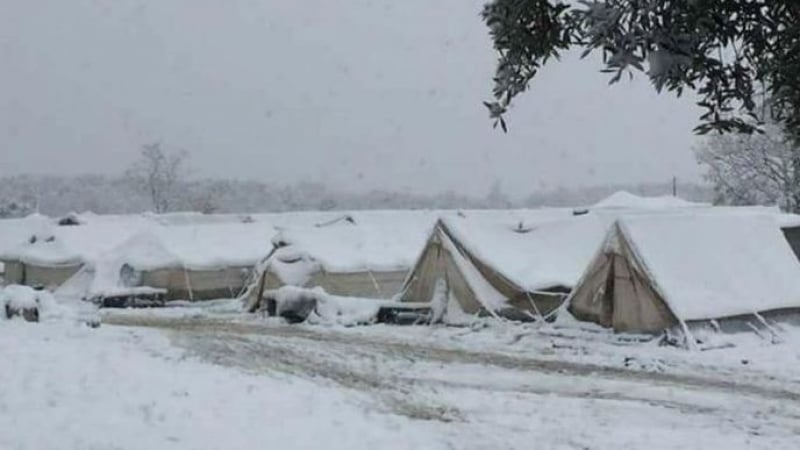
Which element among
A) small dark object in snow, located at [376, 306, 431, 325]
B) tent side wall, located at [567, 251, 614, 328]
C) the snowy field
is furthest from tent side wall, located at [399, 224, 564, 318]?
the snowy field

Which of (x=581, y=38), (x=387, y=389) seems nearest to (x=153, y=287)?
(x=387, y=389)

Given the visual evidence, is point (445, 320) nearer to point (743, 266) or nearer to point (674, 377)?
point (743, 266)

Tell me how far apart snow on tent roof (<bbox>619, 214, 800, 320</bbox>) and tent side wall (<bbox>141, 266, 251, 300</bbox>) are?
19.2 meters

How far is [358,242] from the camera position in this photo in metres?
32.9

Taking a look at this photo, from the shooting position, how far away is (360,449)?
9539mm

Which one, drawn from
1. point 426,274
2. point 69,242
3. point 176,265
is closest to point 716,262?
point 426,274

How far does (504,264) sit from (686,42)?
840 inches

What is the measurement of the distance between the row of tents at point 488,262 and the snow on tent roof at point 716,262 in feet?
0.11

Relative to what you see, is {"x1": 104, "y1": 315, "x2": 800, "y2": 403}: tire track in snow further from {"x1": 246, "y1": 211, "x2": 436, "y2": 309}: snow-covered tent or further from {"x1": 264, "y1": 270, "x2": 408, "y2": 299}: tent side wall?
{"x1": 264, "y1": 270, "x2": 408, "y2": 299}: tent side wall

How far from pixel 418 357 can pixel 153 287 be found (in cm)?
1919

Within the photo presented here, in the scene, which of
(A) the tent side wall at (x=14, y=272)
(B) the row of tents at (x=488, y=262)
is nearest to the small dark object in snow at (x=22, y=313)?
(B) the row of tents at (x=488, y=262)

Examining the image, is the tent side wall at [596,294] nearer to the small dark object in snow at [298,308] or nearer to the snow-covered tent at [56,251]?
the small dark object in snow at [298,308]

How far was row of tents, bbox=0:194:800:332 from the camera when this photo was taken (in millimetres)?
20188

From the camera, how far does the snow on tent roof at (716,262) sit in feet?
64.0
